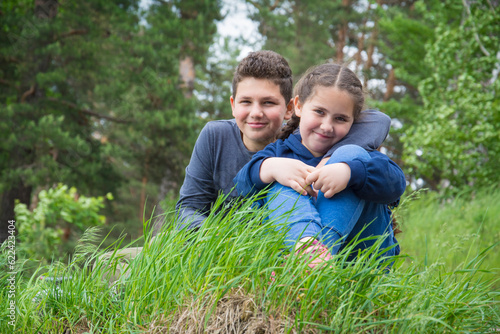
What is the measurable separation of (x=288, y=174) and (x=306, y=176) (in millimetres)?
77

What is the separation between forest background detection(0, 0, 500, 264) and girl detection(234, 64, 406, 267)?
14.0ft

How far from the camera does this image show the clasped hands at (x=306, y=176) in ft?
5.67

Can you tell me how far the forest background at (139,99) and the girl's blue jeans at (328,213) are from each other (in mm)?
4512

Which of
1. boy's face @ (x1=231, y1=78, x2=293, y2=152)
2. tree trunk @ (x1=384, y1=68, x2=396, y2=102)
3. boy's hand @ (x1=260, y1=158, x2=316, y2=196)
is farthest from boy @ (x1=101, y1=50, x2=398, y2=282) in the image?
tree trunk @ (x1=384, y1=68, x2=396, y2=102)

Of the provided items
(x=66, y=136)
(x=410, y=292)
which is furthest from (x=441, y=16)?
(x=410, y=292)

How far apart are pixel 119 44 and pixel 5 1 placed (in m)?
2.24

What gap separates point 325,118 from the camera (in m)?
2.11

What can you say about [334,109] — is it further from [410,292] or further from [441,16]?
[441,16]

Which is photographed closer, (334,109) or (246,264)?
(246,264)

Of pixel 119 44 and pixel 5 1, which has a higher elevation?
pixel 5 1

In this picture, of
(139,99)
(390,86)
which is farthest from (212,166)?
(390,86)

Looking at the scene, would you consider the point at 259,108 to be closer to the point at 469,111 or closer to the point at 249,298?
the point at 249,298

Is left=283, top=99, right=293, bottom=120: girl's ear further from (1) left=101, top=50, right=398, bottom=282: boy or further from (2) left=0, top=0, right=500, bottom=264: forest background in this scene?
(2) left=0, top=0, right=500, bottom=264: forest background

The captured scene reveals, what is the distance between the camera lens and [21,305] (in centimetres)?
175
